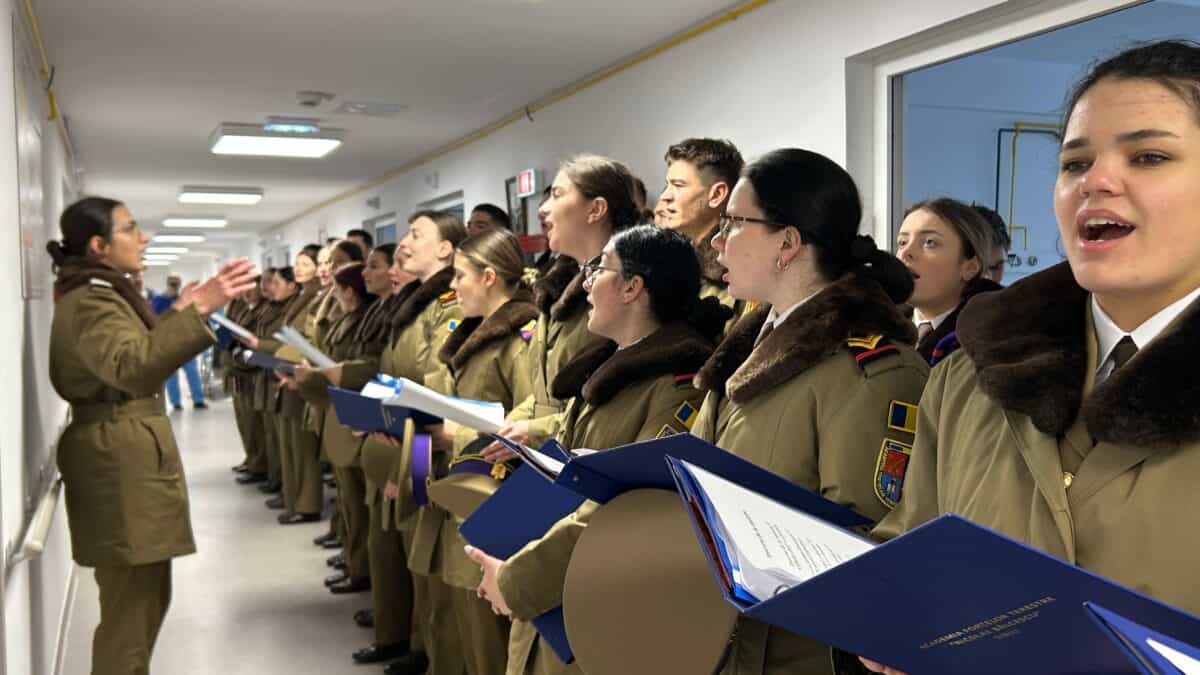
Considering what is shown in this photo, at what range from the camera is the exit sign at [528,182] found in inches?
260

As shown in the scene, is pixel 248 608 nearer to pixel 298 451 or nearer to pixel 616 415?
pixel 298 451

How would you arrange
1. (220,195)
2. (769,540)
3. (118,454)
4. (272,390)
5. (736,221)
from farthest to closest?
(220,195), (272,390), (118,454), (736,221), (769,540)

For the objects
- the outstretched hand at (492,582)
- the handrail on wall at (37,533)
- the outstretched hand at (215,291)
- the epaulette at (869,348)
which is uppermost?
the outstretched hand at (215,291)

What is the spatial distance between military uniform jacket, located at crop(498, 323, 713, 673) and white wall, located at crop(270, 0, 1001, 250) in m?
2.01

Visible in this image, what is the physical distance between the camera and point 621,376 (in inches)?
79.0

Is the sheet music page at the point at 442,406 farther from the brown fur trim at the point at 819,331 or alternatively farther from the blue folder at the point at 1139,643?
the blue folder at the point at 1139,643

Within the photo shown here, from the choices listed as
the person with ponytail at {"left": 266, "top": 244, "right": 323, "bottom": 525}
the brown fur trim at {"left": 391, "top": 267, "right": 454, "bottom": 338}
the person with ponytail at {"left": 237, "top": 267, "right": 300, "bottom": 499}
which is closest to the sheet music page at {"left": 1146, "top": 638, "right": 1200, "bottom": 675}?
the brown fur trim at {"left": 391, "top": 267, "right": 454, "bottom": 338}

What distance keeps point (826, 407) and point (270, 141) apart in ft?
22.4

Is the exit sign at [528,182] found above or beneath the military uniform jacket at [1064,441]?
above

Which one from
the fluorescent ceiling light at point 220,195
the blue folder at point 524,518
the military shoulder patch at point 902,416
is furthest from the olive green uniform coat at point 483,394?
the fluorescent ceiling light at point 220,195

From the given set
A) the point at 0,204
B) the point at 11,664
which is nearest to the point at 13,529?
the point at 11,664

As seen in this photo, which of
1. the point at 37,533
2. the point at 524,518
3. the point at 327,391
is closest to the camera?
the point at 524,518

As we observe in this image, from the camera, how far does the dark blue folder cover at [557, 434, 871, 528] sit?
1.26m

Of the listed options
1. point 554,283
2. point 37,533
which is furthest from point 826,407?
point 37,533
